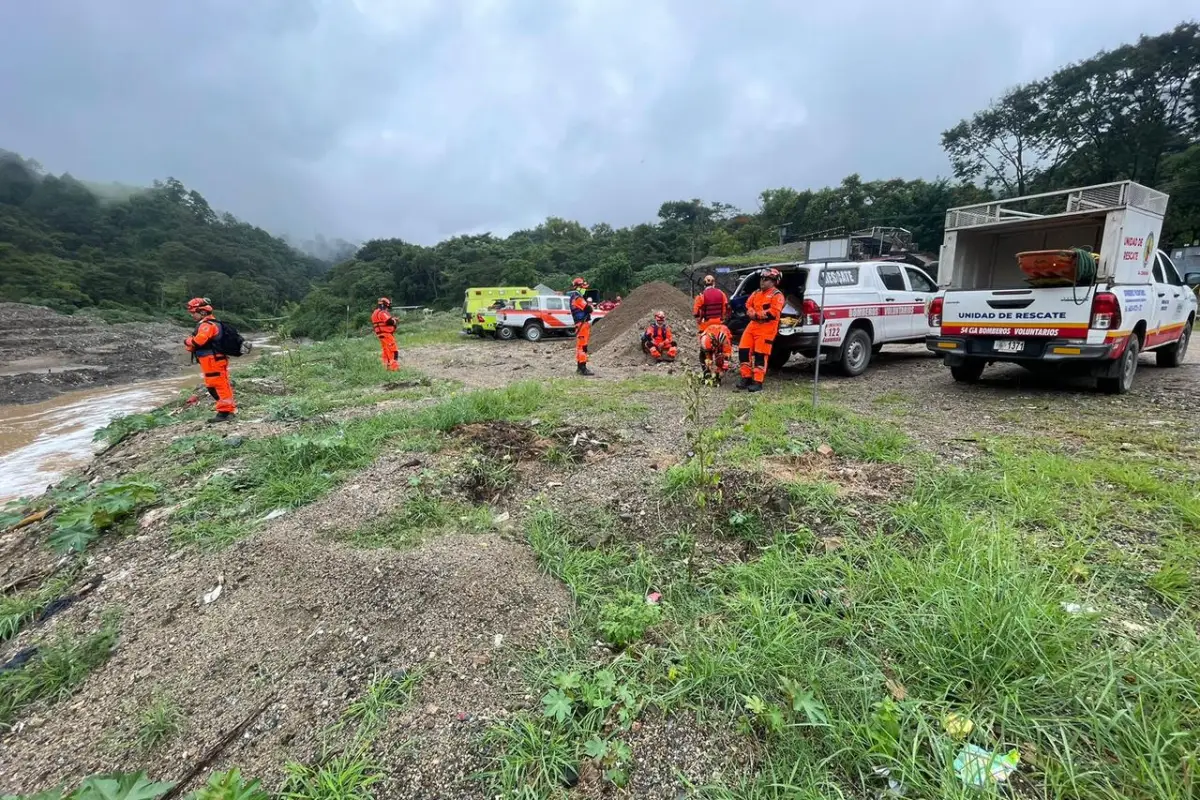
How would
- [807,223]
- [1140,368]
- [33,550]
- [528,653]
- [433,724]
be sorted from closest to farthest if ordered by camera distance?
[433,724] < [528,653] < [33,550] < [1140,368] < [807,223]

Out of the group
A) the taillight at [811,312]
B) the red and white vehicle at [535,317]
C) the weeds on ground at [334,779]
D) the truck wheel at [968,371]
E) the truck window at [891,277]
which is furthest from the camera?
the red and white vehicle at [535,317]

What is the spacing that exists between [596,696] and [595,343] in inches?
561

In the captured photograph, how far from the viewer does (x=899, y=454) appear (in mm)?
3865

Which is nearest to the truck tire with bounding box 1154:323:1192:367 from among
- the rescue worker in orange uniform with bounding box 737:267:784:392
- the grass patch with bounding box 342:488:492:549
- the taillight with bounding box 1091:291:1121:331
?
the taillight with bounding box 1091:291:1121:331

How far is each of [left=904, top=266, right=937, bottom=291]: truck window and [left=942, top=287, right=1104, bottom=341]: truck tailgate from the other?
7.49 ft

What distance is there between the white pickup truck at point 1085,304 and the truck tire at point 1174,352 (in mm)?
197

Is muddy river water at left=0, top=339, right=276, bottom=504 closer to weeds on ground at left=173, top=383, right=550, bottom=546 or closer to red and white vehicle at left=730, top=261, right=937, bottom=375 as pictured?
weeds on ground at left=173, top=383, right=550, bottom=546

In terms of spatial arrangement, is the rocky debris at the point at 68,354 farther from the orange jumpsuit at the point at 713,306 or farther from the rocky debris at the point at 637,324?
the orange jumpsuit at the point at 713,306

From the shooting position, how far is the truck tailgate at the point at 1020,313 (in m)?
5.24

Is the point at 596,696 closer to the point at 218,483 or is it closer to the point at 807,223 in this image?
the point at 218,483

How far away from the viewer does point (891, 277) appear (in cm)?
794

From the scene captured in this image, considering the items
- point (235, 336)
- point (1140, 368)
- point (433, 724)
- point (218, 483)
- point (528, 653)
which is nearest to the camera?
point (433, 724)

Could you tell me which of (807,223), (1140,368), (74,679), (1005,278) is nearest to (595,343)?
(1005,278)

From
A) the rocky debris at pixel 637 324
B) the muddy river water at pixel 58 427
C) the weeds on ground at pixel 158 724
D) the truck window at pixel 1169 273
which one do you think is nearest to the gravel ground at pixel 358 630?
the weeds on ground at pixel 158 724
